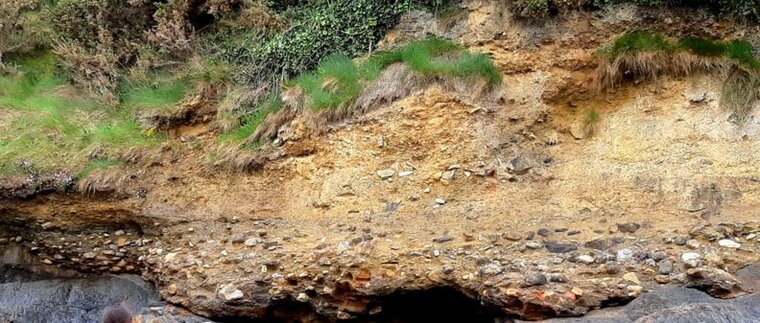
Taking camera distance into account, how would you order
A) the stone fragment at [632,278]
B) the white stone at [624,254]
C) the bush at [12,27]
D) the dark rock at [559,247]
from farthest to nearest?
the bush at [12,27] → the dark rock at [559,247] → the white stone at [624,254] → the stone fragment at [632,278]

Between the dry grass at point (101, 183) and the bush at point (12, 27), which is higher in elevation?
the bush at point (12, 27)

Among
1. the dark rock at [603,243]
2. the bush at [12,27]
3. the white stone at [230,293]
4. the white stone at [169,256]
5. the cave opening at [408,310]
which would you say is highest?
the bush at [12,27]

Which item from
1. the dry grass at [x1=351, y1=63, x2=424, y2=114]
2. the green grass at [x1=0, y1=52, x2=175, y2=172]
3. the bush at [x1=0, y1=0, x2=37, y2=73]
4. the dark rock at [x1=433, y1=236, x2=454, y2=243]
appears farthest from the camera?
the bush at [x1=0, y1=0, x2=37, y2=73]

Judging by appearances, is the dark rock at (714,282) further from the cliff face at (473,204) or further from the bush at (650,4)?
the bush at (650,4)

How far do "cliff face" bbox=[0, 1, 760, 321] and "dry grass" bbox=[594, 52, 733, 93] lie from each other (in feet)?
0.26

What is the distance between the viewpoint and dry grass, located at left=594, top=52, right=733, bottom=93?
232 inches

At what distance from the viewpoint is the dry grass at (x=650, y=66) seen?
19.3 feet

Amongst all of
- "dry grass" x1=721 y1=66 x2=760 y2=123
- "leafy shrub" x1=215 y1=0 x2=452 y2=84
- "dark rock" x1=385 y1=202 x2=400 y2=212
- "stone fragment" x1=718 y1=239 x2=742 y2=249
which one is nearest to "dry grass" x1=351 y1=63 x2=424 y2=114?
"leafy shrub" x1=215 y1=0 x2=452 y2=84

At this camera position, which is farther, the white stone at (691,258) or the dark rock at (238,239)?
the dark rock at (238,239)

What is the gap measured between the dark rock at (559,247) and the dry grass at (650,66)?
5.74 feet

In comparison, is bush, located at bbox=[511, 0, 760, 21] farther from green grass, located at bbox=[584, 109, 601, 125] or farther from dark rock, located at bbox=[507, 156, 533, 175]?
dark rock, located at bbox=[507, 156, 533, 175]

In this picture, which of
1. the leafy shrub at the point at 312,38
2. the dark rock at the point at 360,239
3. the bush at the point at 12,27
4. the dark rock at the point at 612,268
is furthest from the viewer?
the bush at the point at 12,27

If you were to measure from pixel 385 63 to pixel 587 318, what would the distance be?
330cm

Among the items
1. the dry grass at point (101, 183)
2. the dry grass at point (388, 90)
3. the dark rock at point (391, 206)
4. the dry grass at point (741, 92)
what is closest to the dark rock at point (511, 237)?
the dark rock at point (391, 206)
